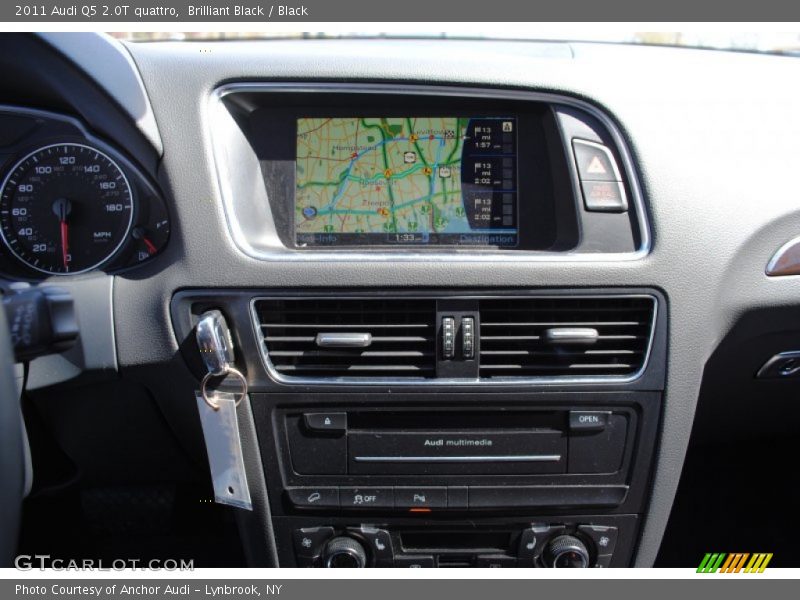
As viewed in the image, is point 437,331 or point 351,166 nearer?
point 437,331

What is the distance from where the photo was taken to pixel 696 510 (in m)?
3.08

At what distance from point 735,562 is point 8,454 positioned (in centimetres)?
248

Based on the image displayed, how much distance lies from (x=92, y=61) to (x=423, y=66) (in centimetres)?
91

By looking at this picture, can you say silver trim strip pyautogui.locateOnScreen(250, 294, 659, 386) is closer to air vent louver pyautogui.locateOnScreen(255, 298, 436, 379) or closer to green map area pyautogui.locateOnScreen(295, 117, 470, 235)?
air vent louver pyautogui.locateOnScreen(255, 298, 436, 379)

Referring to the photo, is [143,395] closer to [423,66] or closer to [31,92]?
[31,92]

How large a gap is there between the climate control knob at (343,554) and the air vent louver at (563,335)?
0.67 m

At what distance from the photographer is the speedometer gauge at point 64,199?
2.23 m

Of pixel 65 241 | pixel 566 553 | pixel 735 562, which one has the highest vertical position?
pixel 65 241

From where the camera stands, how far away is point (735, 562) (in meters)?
2.85

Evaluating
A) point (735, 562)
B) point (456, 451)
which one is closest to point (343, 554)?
point (456, 451)

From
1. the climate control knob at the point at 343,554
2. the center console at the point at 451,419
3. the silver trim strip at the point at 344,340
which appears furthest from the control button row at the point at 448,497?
the silver trim strip at the point at 344,340

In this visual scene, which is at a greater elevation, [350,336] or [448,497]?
[350,336]

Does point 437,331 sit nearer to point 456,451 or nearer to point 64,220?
point 456,451

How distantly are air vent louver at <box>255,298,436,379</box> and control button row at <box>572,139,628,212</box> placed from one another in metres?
0.54
